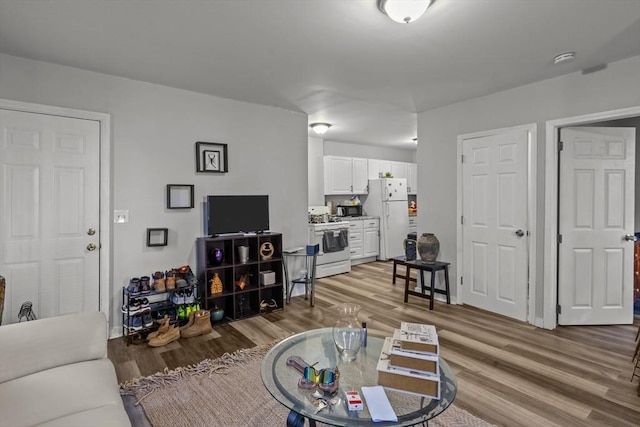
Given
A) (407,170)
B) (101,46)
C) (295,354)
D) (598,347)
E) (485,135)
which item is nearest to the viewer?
(295,354)

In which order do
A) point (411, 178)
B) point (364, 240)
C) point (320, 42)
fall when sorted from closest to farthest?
point (320, 42) → point (364, 240) → point (411, 178)

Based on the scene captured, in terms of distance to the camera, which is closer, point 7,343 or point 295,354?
point 7,343

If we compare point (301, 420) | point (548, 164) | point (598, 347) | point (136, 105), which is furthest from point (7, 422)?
point (548, 164)

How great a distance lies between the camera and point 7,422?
1.29 meters

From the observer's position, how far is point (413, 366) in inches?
60.2

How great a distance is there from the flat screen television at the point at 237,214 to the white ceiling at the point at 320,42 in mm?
1192

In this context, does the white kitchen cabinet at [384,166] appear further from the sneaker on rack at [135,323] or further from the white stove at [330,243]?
the sneaker on rack at [135,323]

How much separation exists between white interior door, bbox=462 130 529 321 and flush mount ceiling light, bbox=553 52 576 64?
2.53 feet

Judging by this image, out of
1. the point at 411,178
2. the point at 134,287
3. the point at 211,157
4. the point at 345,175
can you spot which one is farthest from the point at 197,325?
the point at 411,178

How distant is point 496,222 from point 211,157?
3.26 meters

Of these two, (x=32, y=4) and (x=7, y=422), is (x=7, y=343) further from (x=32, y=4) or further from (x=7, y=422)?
(x=32, y=4)

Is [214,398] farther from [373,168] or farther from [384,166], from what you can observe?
[384,166]

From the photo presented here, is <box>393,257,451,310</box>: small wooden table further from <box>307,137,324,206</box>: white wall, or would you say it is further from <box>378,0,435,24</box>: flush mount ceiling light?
<box>378,0,435,24</box>: flush mount ceiling light

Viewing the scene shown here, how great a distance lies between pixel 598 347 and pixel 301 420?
9.40 ft
